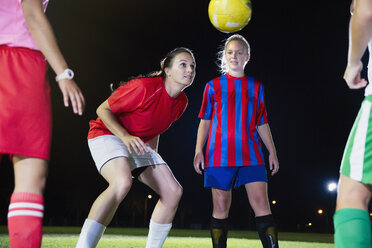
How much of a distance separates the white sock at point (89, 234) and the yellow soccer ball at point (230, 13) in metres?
2.87

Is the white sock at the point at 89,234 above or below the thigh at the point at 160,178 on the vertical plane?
below

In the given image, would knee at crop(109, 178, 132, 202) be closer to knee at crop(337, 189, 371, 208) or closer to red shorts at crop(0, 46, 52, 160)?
red shorts at crop(0, 46, 52, 160)

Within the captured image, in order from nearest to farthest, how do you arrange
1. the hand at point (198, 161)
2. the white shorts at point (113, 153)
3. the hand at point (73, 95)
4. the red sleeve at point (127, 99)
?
the hand at point (73, 95), the white shorts at point (113, 153), the red sleeve at point (127, 99), the hand at point (198, 161)

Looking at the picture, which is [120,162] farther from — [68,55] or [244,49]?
[68,55]

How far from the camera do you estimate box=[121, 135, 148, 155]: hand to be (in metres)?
3.74

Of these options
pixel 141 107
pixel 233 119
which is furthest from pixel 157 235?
pixel 233 119

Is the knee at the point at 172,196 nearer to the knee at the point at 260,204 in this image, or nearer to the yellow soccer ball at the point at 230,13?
the knee at the point at 260,204

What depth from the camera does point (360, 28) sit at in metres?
2.12

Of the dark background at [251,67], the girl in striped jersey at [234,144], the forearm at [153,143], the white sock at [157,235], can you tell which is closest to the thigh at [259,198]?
the girl in striped jersey at [234,144]

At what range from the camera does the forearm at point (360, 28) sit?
2084 millimetres

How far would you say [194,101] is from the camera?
26250 mm

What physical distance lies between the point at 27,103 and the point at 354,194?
63.0 inches

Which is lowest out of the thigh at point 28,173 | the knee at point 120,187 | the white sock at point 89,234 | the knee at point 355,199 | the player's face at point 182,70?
the white sock at point 89,234

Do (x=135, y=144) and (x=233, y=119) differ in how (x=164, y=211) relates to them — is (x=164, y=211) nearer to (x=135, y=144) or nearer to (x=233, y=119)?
(x=135, y=144)
